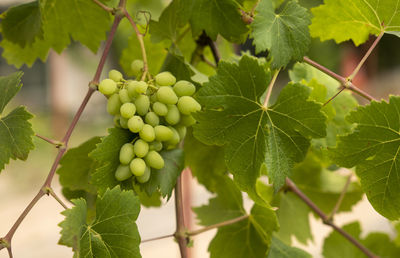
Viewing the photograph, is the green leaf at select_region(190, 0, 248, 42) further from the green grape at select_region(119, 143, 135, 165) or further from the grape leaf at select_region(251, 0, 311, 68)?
the green grape at select_region(119, 143, 135, 165)

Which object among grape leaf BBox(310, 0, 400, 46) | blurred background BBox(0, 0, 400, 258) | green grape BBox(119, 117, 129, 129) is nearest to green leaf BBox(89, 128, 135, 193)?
green grape BBox(119, 117, 129, 129)

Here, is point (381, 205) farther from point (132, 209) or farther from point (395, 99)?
point (132, 209)

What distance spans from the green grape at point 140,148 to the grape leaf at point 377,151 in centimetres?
17

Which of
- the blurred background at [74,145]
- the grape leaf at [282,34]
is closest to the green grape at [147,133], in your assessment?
the grape leaf at [282,34]

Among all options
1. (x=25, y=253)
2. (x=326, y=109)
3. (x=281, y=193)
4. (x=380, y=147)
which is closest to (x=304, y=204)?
(x=281, y=193)

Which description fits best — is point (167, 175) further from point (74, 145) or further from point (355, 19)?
point (74, 145)

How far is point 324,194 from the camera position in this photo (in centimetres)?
74

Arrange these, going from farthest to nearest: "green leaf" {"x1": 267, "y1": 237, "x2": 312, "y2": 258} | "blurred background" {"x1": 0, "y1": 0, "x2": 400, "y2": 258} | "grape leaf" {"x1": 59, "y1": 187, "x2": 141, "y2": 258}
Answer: "blurred background" {"x1": 0, "y1": 0, "x2": 400, "y2": 258}, "green leaf" {"x1": 267, "y1": 237, "x2": 312, "y2": 258}, "grape leaf" {"x1": 59, "y1": 187, "x2": 141, "y2": 258}

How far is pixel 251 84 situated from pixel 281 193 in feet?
0.97

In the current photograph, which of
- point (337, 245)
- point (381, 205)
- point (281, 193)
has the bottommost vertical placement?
point (337, 245)

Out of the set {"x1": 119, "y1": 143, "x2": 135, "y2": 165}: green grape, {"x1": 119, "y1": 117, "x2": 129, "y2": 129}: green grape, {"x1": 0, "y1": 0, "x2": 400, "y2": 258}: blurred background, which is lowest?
{"x1": 0, "y1": 0, "x2": 400, "y2": 258}: blurred background

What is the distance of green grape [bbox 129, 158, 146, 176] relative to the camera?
1.34ft

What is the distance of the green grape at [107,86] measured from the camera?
0.43 metres

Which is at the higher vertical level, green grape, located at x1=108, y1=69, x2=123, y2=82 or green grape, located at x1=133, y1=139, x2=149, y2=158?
green grape, located at x1=108, y1=69, x2=123, y2=82
